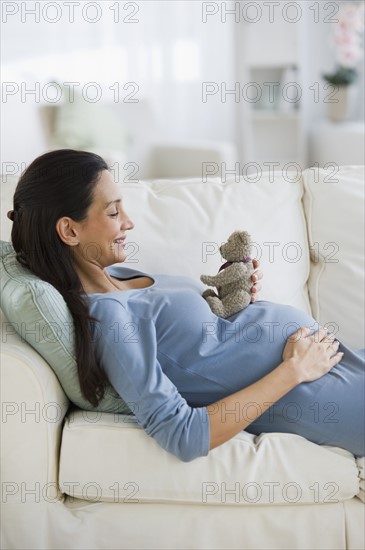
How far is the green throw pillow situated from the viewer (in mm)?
1434

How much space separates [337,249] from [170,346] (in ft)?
2.06

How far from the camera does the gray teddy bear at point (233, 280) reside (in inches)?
65.2

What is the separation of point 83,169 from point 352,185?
765 millimetres

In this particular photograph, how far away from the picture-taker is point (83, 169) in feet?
5.13

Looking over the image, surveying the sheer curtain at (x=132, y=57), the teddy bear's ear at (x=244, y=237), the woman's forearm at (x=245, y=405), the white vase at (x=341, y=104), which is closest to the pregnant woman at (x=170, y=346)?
the woman's forearm at (x=245, y=405)

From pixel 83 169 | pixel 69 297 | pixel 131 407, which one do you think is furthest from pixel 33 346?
pixel 83 169

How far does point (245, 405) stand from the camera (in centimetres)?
142

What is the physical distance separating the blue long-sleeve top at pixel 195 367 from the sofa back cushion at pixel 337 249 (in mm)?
317

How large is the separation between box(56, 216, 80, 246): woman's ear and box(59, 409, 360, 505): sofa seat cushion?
37cm

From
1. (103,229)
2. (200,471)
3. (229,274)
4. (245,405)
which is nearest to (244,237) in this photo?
(229,274)

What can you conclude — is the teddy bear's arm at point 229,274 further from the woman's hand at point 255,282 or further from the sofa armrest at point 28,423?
the sofa armrest at point 28,423

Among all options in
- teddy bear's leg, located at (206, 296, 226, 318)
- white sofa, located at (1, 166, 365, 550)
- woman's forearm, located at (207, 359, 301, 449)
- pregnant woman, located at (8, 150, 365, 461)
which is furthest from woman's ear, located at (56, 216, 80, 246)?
woman's forearm, located at (207, 359, 301, 449)

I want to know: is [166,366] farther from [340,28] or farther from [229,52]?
[229,52]

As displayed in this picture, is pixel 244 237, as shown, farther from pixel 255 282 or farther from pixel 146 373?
pixel 146 373
